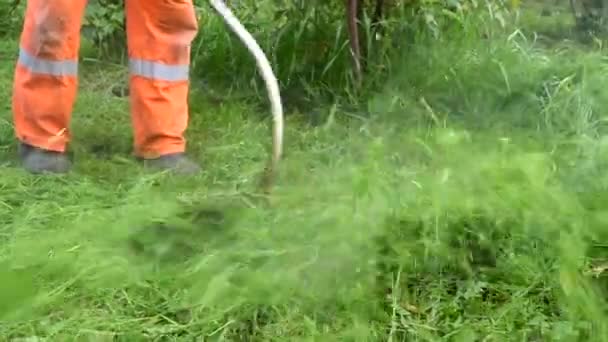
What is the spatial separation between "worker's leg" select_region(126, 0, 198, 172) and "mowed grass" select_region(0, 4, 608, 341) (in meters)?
0.16

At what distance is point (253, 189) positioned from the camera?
274 centimetres

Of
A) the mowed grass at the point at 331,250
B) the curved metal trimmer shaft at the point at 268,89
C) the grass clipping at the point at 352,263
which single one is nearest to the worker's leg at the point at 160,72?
the mowed grass at the point at 331,250

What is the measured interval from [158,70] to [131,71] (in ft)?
0.32

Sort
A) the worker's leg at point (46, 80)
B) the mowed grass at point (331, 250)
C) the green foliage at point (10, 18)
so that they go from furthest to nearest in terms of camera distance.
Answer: the green foliage at point (10, 18), the worker's leg at point (46, 80), the mowed grass at point (331, 250)

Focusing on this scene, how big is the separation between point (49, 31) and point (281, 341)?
4.27 feet

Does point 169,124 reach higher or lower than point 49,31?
lower

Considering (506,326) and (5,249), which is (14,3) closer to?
(5,249)

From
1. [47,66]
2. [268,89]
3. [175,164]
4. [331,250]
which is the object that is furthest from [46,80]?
[331,250]

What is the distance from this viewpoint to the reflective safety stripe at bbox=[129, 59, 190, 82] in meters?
3.05

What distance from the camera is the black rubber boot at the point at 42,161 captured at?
2967mm

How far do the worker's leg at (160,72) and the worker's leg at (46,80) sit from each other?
0.18 meters

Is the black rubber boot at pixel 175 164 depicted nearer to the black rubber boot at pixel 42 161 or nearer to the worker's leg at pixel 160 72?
the worker's leg at pixel 160 72

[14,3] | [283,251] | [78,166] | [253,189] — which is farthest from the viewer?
[14,3]

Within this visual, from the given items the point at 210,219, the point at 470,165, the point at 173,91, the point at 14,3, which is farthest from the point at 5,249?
the point at 14,3
